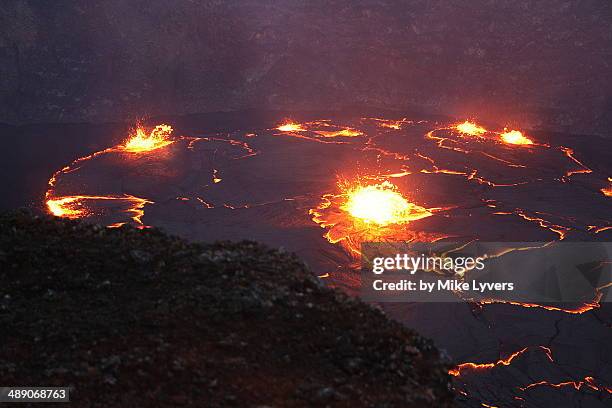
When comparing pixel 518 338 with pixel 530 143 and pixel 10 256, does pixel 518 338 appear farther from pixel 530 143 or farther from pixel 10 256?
pixel 530 143

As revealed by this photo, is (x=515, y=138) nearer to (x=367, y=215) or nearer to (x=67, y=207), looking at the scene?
(x=367, y=215)

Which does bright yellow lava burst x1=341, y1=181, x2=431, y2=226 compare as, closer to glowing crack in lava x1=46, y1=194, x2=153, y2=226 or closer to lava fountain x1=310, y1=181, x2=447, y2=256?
lava fountain x1=310, y1=181, x2=447, y2=256

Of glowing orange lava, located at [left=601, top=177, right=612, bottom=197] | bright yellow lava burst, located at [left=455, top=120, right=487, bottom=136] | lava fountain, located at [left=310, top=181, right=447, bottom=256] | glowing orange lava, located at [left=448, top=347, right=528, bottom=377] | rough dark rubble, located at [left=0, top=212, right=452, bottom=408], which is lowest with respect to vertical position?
rough dark rubble, located at [left=0, top=212, right=452, bottom=408]

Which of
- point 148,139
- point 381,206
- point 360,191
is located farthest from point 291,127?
point 381,206

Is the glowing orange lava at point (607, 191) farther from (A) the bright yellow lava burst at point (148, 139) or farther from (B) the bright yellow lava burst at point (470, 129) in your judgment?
(A) the bright yellow lava burst at point (148, 139)

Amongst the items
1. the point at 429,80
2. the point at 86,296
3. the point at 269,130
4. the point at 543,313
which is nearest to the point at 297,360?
the point at 86,296

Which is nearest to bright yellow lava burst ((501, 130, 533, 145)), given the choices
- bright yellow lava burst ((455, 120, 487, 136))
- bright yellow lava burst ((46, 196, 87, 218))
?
bright yellow lava burst ((455, 120, 487, 136))
